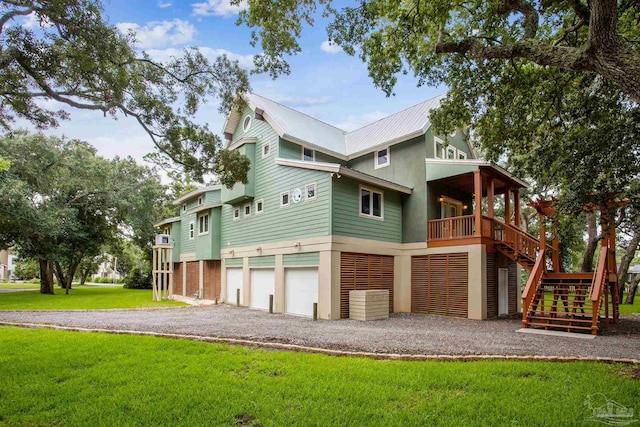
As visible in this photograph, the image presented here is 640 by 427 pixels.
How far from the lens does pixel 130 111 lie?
971 centimetres

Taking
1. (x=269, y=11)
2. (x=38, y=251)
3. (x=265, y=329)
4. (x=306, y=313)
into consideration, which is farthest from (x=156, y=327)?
(x=38, y=251)

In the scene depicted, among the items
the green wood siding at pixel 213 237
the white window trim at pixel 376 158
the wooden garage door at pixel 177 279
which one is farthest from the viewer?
the wooden garage door at pixel 177 279

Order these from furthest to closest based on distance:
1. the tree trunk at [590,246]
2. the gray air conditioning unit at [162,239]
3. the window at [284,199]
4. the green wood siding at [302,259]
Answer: the gray air conditioning unit at [162,239] → the tree trunk at [590,246] → the window at [284,199] → the green wood siding at [302,259]

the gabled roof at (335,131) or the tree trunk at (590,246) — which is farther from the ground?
the gabled roof at (335,131)

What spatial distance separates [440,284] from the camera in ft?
49.9

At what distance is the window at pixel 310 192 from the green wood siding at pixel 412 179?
14.2ft

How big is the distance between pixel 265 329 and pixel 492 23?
10.5m

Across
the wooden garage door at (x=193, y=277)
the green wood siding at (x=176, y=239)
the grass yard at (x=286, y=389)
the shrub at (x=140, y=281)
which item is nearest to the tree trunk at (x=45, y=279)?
the green wood siding at (x=176, y=239)

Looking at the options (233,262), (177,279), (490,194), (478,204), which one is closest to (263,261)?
(233,262)

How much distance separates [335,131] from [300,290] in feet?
34.7

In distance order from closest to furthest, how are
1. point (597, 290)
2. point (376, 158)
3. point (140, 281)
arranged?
point (597, 290)
point (376, 158)
point (140, 281)

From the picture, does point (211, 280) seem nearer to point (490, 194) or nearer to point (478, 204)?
point (478, 204)

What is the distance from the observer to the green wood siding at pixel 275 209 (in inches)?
565

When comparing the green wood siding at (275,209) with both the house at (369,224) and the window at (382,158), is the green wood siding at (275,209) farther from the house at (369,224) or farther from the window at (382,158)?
Answer: the window at (382,158)
